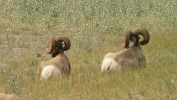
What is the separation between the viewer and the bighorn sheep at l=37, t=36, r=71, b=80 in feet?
44.7

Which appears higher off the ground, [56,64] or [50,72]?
[56,64]

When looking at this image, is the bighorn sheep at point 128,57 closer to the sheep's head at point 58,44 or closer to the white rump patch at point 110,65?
the white rump patch at point 110,65

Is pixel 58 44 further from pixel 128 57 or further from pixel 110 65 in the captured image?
pixel 128 57

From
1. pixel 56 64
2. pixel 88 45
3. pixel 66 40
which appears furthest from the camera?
pixel 88 45

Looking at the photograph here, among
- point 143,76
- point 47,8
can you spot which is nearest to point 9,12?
point 47,8

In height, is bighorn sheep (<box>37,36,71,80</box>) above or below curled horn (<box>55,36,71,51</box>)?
below

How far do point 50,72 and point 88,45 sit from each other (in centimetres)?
713

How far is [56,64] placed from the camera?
13.8m

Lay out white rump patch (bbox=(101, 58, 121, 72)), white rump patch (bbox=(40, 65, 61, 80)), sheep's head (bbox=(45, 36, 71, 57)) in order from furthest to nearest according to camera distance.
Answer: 1. sheep's head (bbox=(45, 36, 71, 57))
2. white rump patch (bbox=(101, 58, 121, 72))
3. white rump patch (bbox=(40, 65, 61, 80))

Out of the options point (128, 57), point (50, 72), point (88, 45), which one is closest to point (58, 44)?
point (50, 72)

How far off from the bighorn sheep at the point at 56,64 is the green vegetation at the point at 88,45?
399 millimetres

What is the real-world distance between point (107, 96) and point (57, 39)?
14.0ft

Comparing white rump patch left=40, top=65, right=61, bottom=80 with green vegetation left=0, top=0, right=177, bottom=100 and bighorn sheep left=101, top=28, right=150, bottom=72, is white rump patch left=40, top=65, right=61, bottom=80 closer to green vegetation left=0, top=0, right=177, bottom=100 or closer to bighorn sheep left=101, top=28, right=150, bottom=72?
green vegetation left=0, top=0, right=177, bottom=100

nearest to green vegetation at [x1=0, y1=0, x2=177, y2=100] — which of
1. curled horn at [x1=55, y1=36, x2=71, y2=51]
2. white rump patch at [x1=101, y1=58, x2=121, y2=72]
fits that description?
white rump patch at [x1=101, y1=58, x2=121, y2=72]
